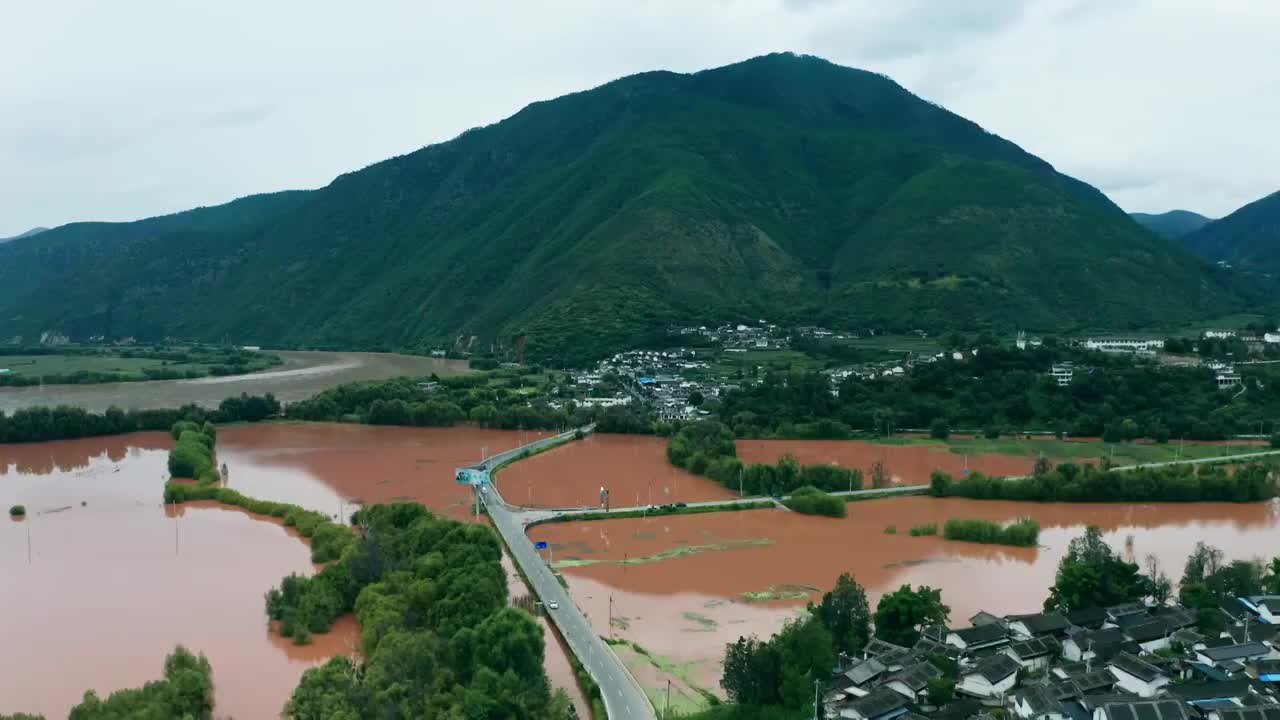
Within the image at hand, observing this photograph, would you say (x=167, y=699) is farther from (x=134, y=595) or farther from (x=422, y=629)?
(x=134, y=595)

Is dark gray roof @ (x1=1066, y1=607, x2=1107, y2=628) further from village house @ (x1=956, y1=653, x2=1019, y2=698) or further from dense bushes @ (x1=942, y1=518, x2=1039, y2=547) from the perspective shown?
dense bushes @ (x1=942, y1=518, x2=1039, y2=547)

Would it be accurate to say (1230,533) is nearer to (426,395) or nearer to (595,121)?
(426,395)

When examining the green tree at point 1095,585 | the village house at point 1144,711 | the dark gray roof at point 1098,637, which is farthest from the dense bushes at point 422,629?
the green tree at point 1095,585

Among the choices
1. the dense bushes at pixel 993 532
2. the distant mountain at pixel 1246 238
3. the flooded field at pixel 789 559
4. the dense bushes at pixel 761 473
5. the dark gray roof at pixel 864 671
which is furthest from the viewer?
the distant mountain at pixel 1246 238

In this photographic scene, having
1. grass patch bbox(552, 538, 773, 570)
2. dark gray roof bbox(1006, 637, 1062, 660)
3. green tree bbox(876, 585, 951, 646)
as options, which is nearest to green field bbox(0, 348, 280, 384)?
grass patch bbox(552, 538, 773, 570)

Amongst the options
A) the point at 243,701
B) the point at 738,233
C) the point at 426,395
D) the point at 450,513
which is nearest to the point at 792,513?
the point at 450,513

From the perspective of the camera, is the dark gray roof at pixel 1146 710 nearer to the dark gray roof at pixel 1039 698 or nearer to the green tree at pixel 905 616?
the dark gray roof at pixel 1039 698
